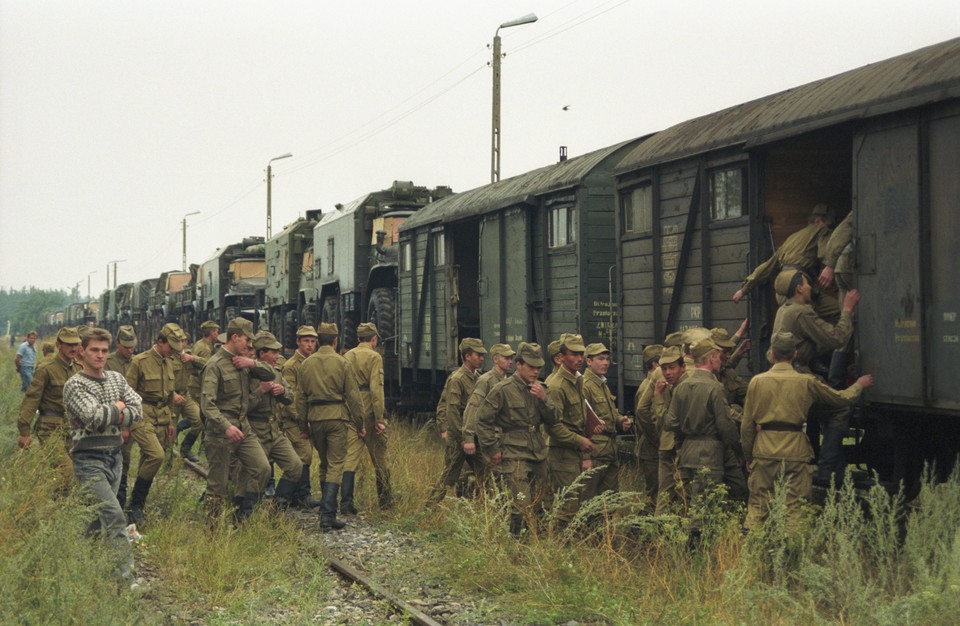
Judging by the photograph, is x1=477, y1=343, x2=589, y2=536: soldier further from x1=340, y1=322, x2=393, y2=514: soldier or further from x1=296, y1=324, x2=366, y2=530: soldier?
x1=340, y1=322, x2=393, y2=514: soldier

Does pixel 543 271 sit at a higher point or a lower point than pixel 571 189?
lower

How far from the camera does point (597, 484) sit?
9.99 metres

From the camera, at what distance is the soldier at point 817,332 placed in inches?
334

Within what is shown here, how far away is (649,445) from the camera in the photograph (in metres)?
10.1

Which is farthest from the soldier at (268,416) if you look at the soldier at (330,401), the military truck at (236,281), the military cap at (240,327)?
the military truck at (236,281)

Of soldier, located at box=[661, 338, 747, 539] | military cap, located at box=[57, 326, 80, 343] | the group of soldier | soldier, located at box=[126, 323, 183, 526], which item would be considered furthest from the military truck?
soldier, located at box=[661, 338, 747, 539]

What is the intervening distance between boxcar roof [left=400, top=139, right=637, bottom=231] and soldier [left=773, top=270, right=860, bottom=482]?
440cm

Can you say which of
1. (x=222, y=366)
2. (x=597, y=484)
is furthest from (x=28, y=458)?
(x=597, y=484)

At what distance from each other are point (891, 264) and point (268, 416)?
5788mm

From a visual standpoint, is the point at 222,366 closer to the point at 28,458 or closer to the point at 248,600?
the point at 28,458

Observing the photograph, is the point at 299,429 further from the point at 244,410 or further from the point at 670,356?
the point at 670,356

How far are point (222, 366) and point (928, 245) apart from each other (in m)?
5.91

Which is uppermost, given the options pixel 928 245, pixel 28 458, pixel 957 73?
pixel 957 73

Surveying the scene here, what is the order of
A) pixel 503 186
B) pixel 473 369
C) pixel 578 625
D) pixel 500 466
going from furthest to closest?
pixel 503 186 → pixel 473 369 → pixel 500 466 → pixel 578 625
